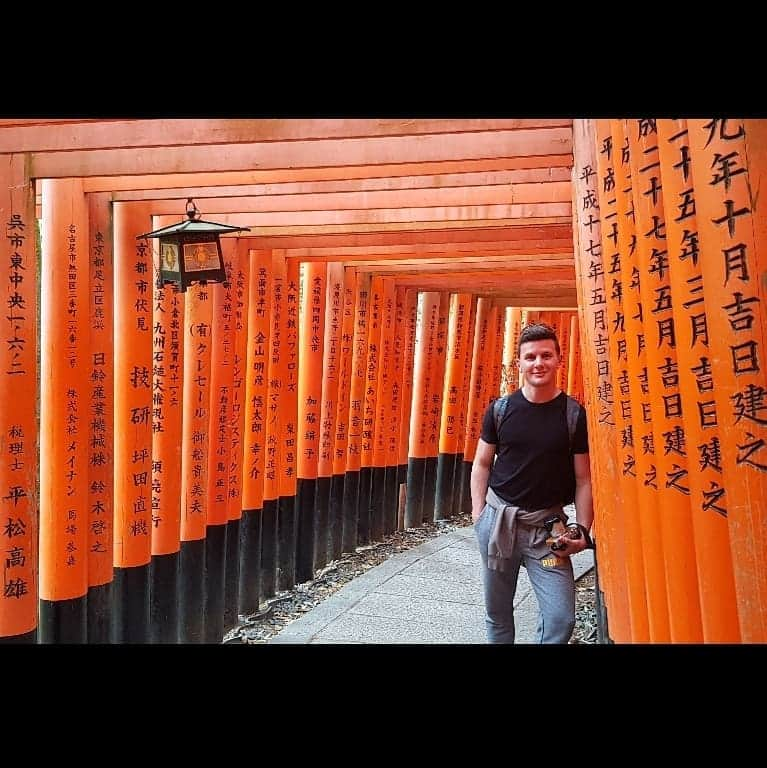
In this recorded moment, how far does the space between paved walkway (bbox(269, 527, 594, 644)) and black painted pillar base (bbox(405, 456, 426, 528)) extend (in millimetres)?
1912

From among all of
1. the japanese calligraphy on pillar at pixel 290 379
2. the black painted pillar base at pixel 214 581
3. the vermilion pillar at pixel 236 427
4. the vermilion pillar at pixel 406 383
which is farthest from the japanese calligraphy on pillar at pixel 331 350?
the black painted pillar base at pixel 214 581

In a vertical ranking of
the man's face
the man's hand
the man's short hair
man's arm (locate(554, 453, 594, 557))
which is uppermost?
the man's short hair

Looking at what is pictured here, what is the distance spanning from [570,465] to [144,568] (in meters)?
3.57

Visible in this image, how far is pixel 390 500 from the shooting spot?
11.5m

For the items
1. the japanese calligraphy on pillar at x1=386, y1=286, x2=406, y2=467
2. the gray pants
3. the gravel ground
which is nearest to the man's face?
the gray pants

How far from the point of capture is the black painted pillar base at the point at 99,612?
5.15 meters

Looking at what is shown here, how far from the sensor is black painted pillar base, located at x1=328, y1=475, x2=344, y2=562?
951 cm

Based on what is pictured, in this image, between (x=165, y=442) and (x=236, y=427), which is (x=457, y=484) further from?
(x=165, y=442)

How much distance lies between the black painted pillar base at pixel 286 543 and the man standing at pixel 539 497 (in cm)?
479

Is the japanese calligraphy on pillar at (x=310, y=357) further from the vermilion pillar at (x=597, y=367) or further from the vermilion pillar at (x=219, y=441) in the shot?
the vermilion pillar at (x=597, y=367)

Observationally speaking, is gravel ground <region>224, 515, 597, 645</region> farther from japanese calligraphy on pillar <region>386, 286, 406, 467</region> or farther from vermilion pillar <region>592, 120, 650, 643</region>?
vermilion pillar <region>592, 120, 650, 643</region>

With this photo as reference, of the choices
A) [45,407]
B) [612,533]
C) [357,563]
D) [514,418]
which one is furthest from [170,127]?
[357,563]

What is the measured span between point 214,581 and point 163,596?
73 centimetres

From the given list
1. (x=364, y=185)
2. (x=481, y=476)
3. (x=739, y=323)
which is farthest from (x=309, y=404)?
(x=739, y=323)
